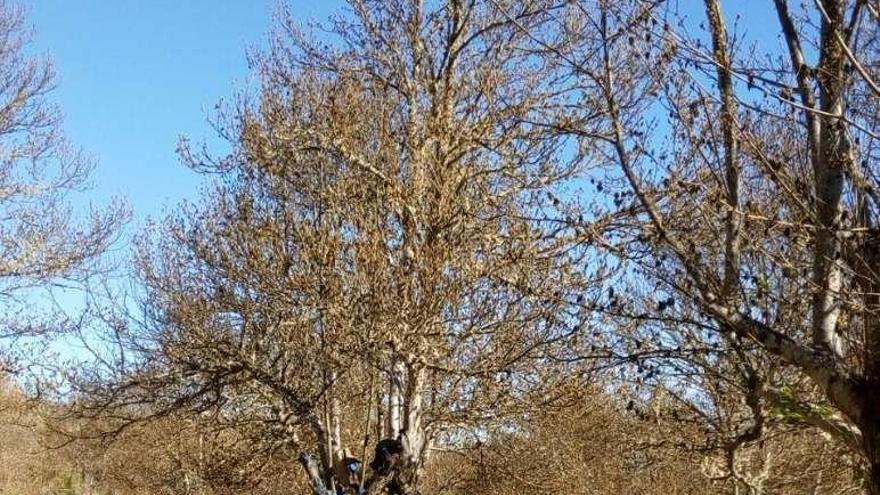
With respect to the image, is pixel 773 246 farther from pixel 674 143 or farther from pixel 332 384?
pixel 332 384

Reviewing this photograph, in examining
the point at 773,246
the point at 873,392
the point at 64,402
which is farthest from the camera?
the point at 64,402

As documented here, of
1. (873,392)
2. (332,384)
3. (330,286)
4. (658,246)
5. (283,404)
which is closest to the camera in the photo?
(873,392)

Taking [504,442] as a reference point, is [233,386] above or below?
above

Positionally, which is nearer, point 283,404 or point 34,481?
point 283,404

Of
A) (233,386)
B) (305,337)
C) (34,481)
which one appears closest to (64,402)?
(233,386)

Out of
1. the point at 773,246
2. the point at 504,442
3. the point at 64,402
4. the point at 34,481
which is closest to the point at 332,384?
the point at 504,442

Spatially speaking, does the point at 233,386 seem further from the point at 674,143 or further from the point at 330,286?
the point at 674,143

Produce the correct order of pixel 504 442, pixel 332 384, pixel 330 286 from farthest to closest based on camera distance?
pixel 504 442 → pixel 332 384 → pixel 330 286

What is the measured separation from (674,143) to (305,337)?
4.54 metres

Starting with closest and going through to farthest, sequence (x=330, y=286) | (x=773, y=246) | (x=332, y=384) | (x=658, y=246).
A: (x=658, y=246) < (x=773, y=246) < (x=330, y=286) < (x=332, y=384)

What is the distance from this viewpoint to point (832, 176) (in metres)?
5.13

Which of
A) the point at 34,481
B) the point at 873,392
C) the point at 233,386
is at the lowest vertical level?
the point at 873,392

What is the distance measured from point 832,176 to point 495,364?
460 cm

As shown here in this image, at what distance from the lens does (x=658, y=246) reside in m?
6.18
